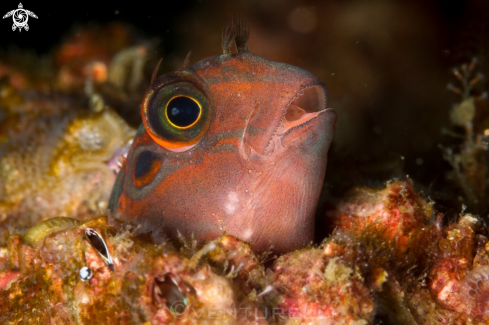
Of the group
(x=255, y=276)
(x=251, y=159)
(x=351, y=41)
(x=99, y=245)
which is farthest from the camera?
(x=351, y=41)

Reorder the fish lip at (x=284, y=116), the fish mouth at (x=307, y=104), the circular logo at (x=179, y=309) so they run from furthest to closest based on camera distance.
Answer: the fish mouth at (x=307, y=104) < the fish lip at (x=284, y=116) < the circular logo at (x=179, y=309)
